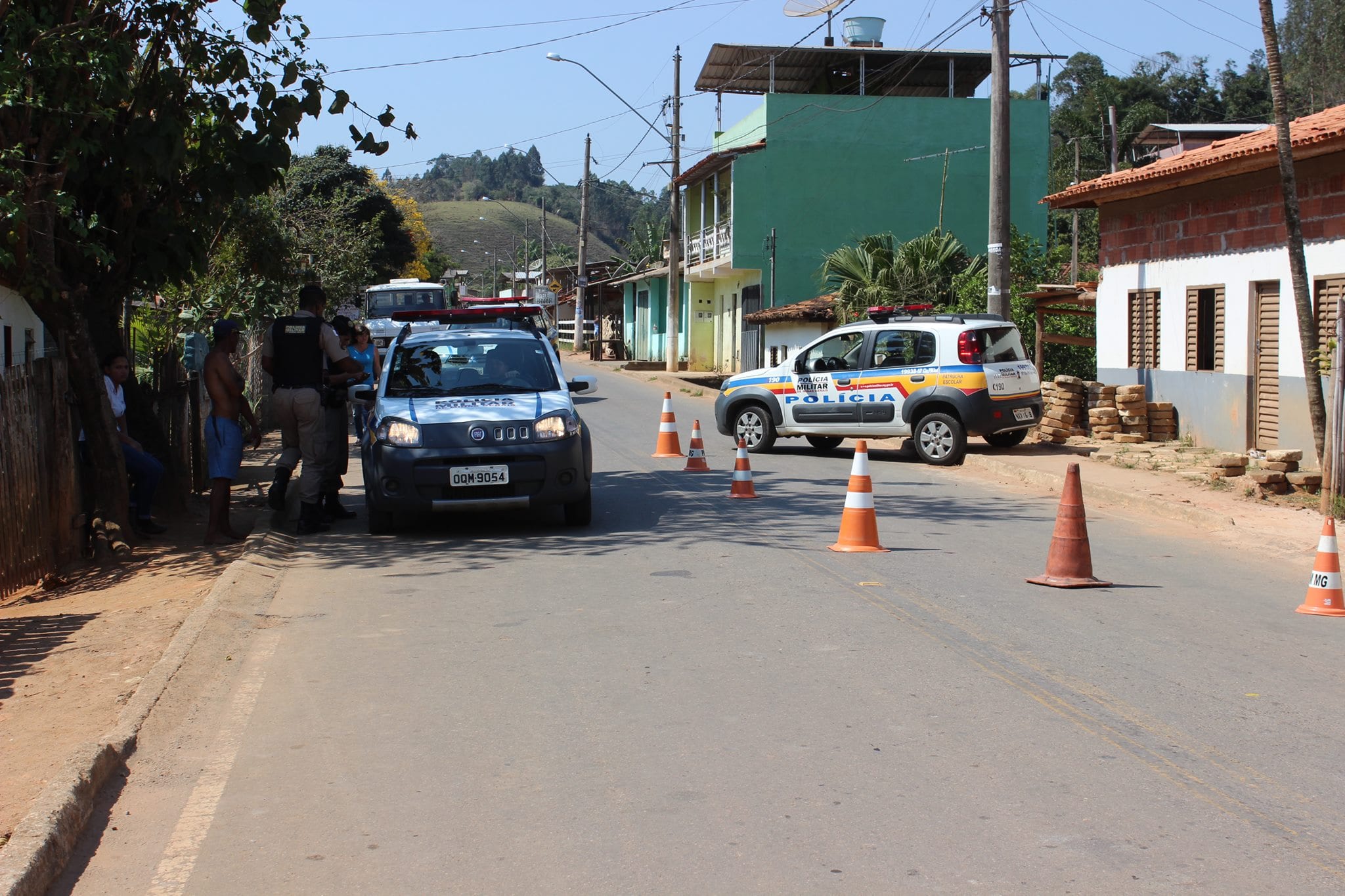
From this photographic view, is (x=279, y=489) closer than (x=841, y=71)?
Yes

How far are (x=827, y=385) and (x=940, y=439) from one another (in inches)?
68.2

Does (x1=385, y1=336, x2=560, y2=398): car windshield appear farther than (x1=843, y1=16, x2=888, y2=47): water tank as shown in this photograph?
No

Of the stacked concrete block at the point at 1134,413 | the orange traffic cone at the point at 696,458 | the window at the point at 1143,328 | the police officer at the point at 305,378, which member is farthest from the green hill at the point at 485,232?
the police officer at the point at 305,378

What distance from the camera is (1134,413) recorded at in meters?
18.1

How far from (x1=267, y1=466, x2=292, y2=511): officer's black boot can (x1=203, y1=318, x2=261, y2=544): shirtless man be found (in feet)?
2.30

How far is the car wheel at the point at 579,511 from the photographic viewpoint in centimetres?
1080

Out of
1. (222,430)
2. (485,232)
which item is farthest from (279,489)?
(485,232)

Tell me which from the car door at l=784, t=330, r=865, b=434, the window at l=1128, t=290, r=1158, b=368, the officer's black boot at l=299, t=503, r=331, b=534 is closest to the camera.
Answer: the officer's black boot at l=299, t=503, r=331, b=534

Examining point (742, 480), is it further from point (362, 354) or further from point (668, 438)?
point (362, 354)

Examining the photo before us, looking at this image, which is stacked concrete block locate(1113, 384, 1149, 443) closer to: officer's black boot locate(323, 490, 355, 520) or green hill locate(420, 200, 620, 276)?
officer's black boot locate(323, 490, 355, 520)

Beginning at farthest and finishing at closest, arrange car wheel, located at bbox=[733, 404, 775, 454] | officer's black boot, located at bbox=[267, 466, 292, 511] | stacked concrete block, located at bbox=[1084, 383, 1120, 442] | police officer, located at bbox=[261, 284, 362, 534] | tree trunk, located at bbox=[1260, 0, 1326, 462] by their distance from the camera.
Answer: stacked concrete block, located at bbox=[1084, 383, 1120, 442] < car wheel, located at bbox=[733, 404, 775, 454] < tree trunk, located at bbox=[1260, 0, 1326, 462] < officer's black boot, located at bbox=[267, 466, 292, 511] < police officer, located at bbox=[261, 284, 362, 534]

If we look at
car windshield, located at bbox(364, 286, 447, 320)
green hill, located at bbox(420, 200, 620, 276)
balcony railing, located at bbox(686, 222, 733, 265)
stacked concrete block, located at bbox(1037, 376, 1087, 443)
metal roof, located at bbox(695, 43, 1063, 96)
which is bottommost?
stacked concrete block, located at bbox(1037, 376, 1087, 443)

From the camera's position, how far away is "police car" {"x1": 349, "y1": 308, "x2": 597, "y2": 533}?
10.2 meters

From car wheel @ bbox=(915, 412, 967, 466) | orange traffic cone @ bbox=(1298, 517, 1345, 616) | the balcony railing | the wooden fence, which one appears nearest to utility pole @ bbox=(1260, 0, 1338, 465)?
car wheel @ bbox=(915, 412, 967, 466)
